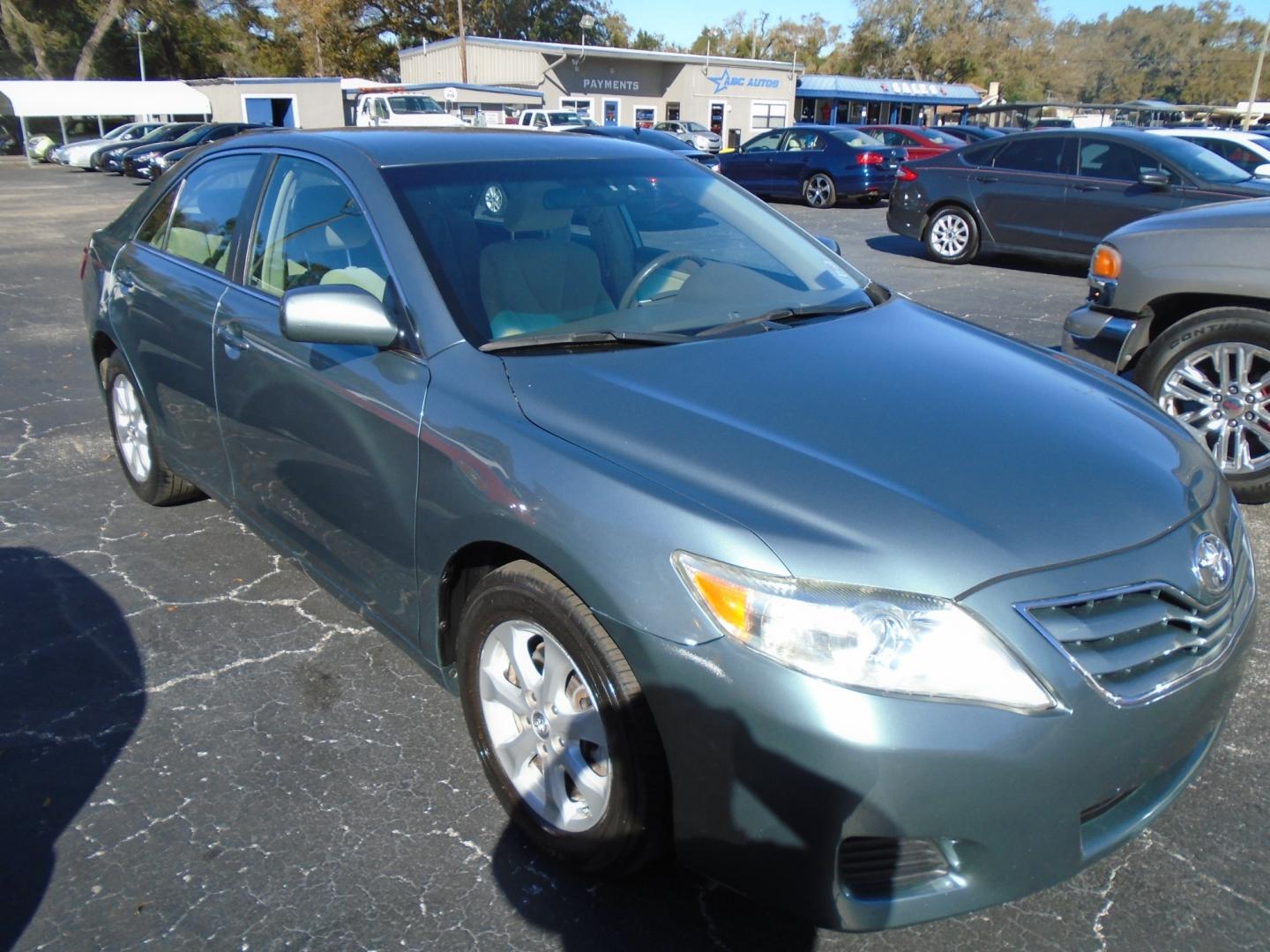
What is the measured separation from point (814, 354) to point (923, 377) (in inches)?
11.7

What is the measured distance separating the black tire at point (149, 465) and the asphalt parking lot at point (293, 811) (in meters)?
0.28

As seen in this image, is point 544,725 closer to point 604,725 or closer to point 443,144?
point 604,725

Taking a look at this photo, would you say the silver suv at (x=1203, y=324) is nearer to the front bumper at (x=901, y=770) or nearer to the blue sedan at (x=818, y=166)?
the front bumper at (x=901, y=770)

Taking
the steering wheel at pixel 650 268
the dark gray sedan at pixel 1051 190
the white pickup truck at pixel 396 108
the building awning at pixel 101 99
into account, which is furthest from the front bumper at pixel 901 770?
the building awning at pixel 101 99

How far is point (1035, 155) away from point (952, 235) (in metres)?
1.26

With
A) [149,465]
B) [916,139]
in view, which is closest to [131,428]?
→ [149,465]

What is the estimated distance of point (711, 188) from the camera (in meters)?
3.65

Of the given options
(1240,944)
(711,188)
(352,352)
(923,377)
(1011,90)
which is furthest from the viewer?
(1011,90)

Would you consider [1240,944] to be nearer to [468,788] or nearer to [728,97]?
[468,788]

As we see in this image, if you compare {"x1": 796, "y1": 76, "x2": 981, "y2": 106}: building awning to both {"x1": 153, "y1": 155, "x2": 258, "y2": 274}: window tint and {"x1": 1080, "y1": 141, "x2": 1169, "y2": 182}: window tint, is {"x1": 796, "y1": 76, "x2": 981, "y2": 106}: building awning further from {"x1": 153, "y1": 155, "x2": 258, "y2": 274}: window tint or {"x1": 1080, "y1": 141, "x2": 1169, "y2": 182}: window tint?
{"x1": 153, "y1": 155, "x2": 258, "y2": 274}: window tint

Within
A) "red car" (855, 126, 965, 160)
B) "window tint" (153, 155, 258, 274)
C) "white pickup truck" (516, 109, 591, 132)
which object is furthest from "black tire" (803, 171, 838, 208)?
"window tint" (153, 155, 258, 274)

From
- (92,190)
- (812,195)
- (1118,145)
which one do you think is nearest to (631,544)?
(1118,145)

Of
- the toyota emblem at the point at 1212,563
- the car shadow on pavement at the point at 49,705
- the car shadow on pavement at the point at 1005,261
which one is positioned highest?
the toyota emblem at the point at 1212,563

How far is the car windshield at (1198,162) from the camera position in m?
9.88
